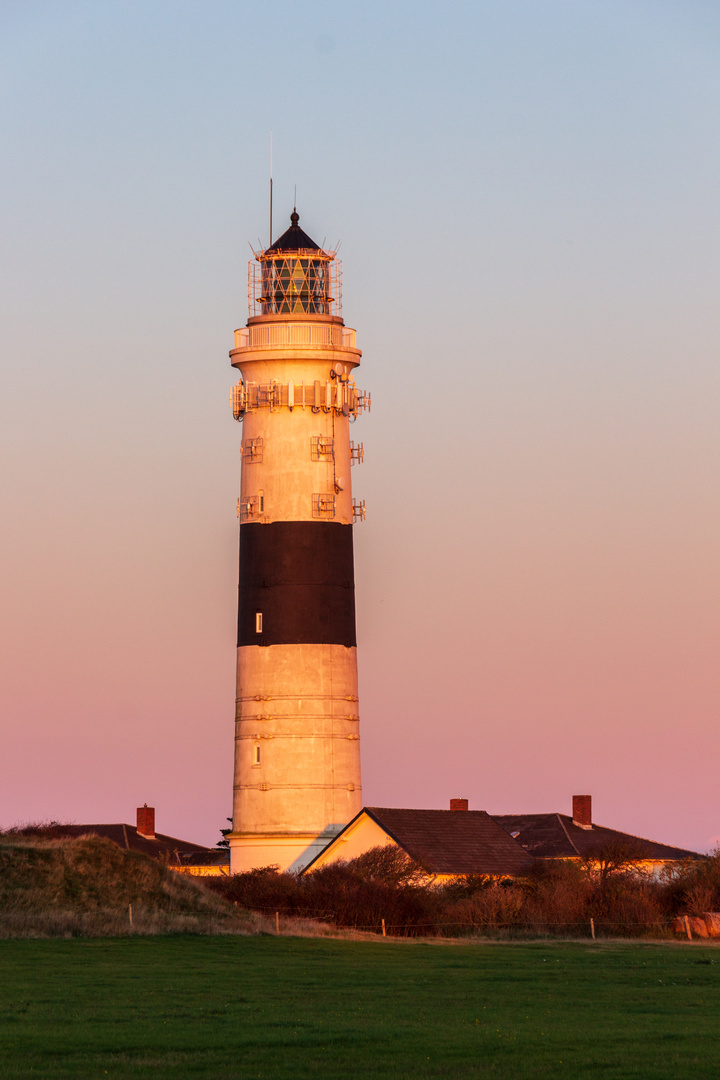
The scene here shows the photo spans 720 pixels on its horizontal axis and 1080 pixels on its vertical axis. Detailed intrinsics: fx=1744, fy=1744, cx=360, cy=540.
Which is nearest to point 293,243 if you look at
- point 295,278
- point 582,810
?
point 295,278

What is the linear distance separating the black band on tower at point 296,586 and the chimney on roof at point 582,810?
21.1 metres

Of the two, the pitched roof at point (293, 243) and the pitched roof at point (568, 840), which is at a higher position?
the pitched roof at point (293, 243)

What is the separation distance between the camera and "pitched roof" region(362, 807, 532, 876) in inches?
2527

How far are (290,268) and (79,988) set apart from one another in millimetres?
38632

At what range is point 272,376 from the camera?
2576 inches

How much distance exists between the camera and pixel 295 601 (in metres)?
63.2

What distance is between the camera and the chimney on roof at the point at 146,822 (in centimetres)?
9031

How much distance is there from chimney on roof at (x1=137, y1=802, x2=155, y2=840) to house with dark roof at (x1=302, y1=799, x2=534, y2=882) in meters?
25.0

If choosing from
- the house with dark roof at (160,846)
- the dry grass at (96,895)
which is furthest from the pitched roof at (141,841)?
the dry grass at (96,895)

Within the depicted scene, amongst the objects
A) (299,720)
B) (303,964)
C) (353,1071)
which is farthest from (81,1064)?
(299,720)

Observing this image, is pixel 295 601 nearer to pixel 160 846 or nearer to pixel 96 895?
pixel 96 895

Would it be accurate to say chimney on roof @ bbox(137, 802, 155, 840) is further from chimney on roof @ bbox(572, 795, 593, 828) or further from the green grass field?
the green grass field

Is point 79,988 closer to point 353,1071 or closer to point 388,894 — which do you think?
point 353,1071

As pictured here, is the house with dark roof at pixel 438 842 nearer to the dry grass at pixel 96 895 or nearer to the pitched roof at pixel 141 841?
the dry grass at pixel 96 895
